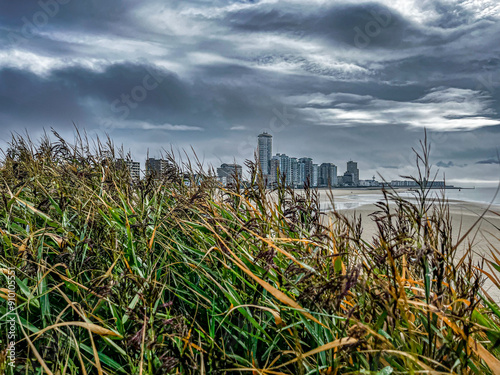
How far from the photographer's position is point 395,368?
1.46 metres

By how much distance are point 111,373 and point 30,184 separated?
3.03 m

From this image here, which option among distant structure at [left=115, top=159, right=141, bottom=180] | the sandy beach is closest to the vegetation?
the sandy beach

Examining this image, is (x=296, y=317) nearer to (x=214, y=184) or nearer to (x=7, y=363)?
(x=7, y=363)

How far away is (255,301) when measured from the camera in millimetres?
1851

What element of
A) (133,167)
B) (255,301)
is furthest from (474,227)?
(255,301)

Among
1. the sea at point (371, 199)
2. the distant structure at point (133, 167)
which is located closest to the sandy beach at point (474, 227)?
the sea at point (371, 199)

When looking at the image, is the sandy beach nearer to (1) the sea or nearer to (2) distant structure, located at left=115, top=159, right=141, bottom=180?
(1) the sea

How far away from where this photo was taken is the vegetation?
1.33 m

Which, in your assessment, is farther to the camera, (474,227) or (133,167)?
(474,227)

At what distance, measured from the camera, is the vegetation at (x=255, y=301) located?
1.33 metres

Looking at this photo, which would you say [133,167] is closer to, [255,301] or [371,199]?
[255,301]

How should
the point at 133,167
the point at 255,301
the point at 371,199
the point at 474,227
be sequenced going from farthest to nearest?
1. the point at 371,199
2. the point at 474,227
3. the point at 133,167
4. the point at 255,301

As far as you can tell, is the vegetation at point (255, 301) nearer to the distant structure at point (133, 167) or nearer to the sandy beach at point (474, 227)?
the sandy beach at point (474, 227)

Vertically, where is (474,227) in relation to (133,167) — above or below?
below
